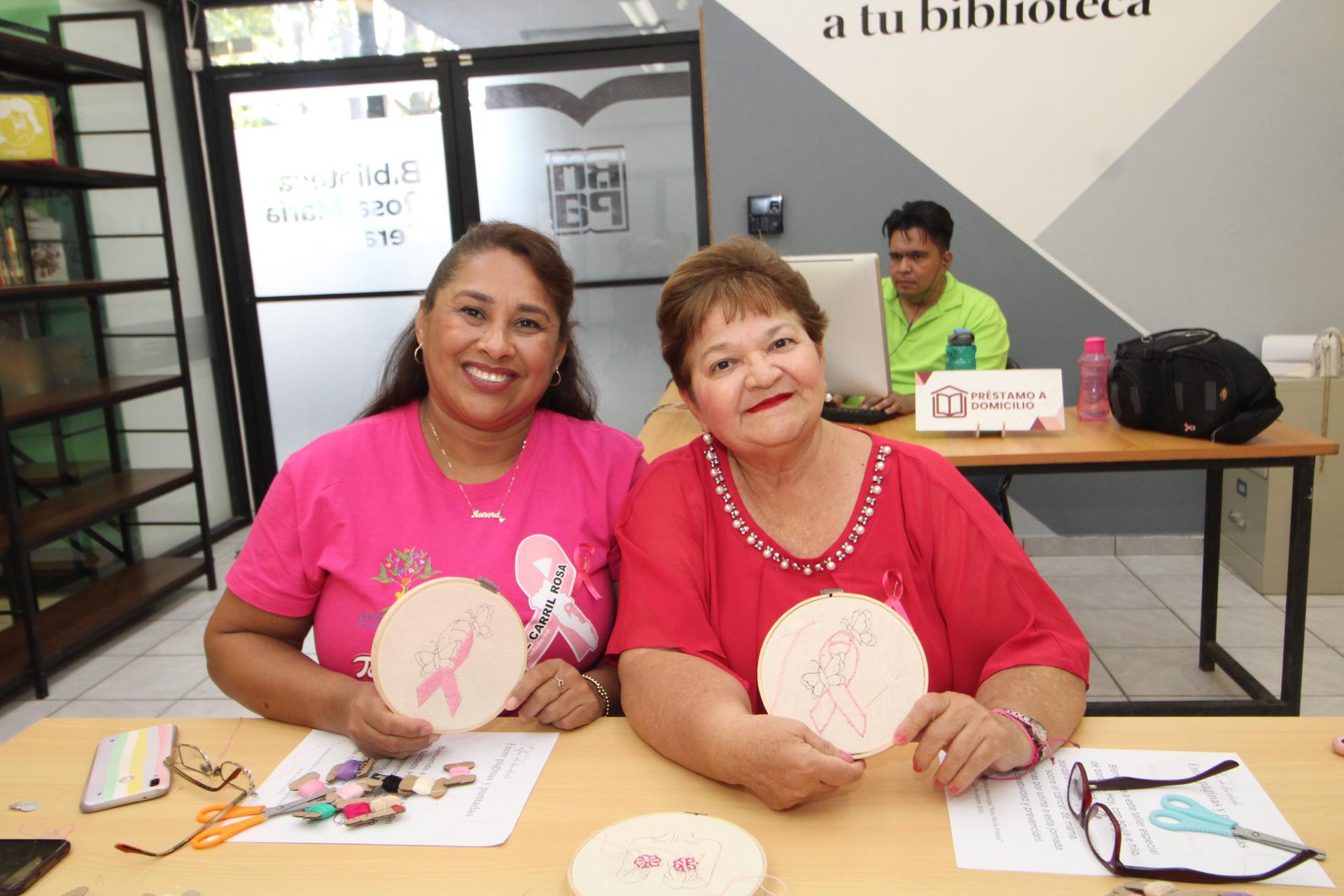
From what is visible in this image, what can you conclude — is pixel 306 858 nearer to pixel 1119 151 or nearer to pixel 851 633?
pixel 851 633

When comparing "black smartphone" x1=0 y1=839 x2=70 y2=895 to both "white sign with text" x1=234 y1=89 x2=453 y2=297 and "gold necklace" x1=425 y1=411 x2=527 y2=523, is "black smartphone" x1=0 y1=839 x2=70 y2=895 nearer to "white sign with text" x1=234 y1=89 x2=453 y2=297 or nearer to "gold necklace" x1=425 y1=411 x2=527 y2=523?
"gold necklace" x1=425 y1=411 x2=527 y2=523

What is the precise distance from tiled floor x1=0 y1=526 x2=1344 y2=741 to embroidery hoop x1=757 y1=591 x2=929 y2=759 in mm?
2208

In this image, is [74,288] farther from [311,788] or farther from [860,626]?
[860,626]

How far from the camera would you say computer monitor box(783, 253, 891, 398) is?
9.37ft

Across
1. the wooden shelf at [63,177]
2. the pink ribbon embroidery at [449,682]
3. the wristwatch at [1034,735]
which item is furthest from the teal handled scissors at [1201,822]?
the wooden shelf at [63,177]

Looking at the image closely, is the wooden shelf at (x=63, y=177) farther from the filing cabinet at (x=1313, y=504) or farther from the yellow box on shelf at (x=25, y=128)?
the filing cabinet at (x=1313, y=504)

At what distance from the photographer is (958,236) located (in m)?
4.16

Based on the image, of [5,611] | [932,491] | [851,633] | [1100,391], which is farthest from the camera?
[5,611]

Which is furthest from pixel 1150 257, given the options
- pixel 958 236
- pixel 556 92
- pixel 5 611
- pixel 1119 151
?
pixel 5 611

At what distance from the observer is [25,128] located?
10.6 feet

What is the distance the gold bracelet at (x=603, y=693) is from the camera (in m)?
1.47

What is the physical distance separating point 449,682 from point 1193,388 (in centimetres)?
227

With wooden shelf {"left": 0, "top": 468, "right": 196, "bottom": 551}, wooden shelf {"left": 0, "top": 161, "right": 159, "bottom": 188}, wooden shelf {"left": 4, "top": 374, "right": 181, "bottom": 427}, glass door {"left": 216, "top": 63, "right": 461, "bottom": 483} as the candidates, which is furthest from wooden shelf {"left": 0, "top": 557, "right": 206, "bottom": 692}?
wooden shelf {"left": 0, "top": 161, "right": 159, "bottom": 188}

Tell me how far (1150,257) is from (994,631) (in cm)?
328
